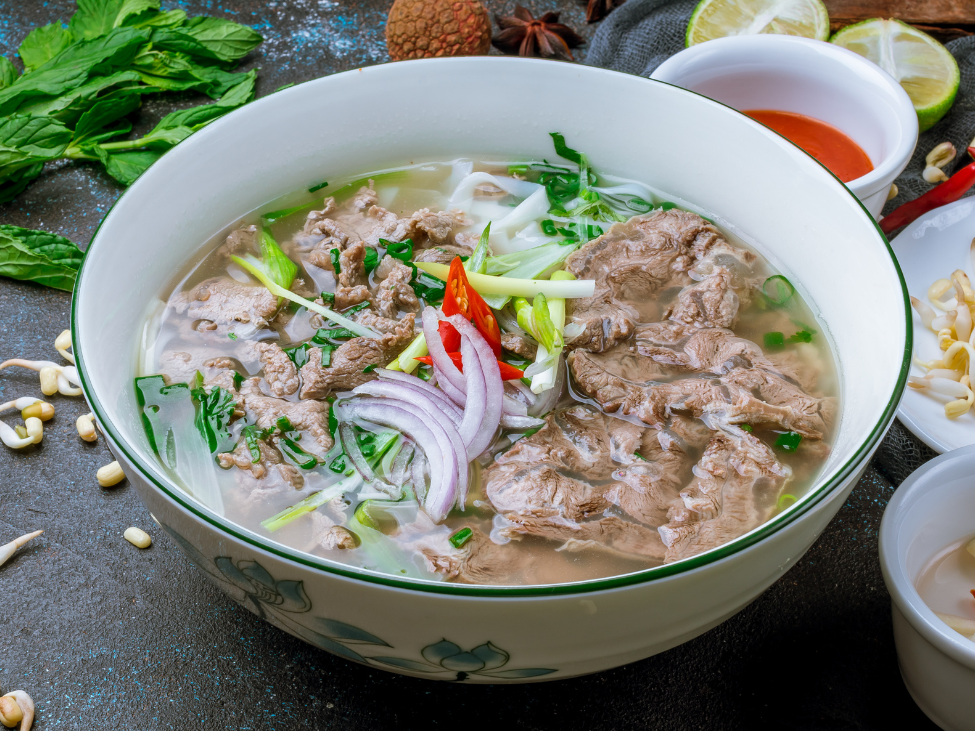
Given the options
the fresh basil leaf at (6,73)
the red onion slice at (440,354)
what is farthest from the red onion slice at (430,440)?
the fresh basil leaf at (6,73)

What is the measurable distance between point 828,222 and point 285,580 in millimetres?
1446

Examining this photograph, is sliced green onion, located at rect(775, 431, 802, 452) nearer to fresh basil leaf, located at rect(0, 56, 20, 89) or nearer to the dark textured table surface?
the dark textured table surface

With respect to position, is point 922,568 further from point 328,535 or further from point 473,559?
point 328,535

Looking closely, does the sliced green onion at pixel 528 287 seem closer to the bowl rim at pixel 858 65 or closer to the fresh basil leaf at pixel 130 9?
the bowl rim at pixel 858 65

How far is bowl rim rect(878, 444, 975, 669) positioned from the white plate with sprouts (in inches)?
15.5

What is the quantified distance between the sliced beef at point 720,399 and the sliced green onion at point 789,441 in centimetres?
1

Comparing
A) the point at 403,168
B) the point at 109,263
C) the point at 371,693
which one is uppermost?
the point at 109,263

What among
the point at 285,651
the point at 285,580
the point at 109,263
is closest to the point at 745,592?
the point at 285,580

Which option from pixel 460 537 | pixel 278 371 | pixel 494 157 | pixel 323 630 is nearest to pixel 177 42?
pixel 494 157

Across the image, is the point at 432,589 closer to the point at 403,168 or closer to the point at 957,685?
the point at 957,685

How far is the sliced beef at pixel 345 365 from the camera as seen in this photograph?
1.83 m

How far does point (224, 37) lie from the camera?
320 centimetres

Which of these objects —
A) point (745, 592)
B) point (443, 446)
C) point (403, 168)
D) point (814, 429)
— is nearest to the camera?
point (745, 592)

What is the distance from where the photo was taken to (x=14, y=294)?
2488 mm
